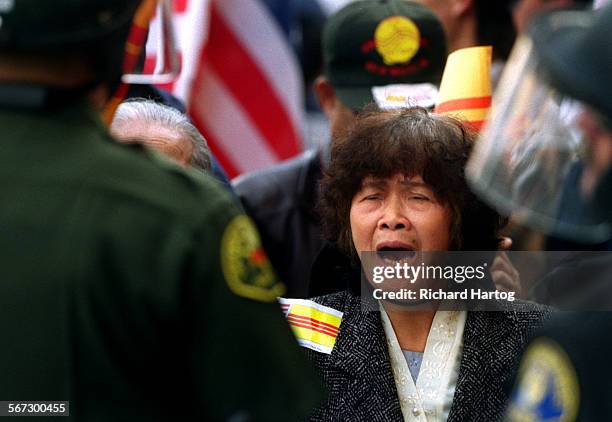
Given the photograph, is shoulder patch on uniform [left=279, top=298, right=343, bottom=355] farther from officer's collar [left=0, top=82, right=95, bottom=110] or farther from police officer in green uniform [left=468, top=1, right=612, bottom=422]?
officer's collar [left=0, top=82, right=95, bottom=110]

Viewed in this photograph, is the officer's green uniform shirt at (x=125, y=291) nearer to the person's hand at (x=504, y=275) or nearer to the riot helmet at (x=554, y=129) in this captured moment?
the riot helmet at (x=554, y=129)

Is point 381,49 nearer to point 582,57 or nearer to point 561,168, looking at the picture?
point 561,168

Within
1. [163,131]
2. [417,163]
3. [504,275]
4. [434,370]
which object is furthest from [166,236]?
[163,131]

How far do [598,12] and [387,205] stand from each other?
1570 mm

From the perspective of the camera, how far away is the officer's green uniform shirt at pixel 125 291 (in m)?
2.25

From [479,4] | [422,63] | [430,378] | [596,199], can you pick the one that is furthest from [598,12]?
[479,4]

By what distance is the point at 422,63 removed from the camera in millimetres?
5348

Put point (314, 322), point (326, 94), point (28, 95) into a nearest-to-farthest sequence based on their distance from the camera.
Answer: point (28, 95), point (314, 322), point (326, 94)

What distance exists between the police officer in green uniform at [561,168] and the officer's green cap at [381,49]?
8.64 feet

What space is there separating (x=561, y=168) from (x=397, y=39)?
9.42 ft

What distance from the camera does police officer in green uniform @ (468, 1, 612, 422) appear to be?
233 centimetres

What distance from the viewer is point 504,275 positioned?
4156 mm

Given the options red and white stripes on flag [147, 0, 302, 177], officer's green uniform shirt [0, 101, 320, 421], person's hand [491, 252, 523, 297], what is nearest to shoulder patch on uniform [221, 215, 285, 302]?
officer's green uniform shirt [0, 101, 320, 421]

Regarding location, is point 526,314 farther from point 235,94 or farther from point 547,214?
point 235,94
